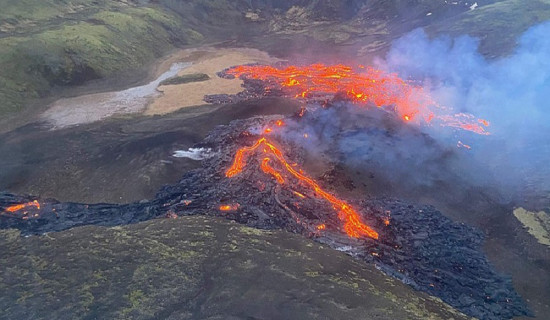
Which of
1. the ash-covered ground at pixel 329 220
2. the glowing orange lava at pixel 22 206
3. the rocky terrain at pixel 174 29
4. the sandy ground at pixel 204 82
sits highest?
the rocky terrain at pixel 174 29

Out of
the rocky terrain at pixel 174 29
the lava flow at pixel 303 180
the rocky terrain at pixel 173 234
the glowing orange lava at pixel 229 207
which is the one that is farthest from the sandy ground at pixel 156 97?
the glowing orange lava at pixel 229 207

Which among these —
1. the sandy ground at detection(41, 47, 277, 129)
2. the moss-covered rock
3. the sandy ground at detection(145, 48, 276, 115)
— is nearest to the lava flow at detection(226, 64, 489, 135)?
the sandy ground at detection(145, 48, 276, 115)

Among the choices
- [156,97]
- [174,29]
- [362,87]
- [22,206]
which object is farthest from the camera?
[174,29]

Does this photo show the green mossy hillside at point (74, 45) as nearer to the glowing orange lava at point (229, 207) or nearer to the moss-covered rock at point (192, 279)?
the moss-covered rock at point (192, 279)

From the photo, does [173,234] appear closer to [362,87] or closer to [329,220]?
[329,220]

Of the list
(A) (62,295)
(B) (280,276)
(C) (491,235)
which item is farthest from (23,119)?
(C) (491,235)

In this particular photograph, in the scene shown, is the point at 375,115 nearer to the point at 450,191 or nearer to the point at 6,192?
the point at 450,191

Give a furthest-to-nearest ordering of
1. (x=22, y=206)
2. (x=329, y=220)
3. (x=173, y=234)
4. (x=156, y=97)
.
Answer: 1. (x=156, y=97)
2. (x=22, y=206)
3. (x=329, y=220)
4. (x=173, y=234)

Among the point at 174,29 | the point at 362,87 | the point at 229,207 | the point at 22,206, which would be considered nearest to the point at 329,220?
the point at 229,207
